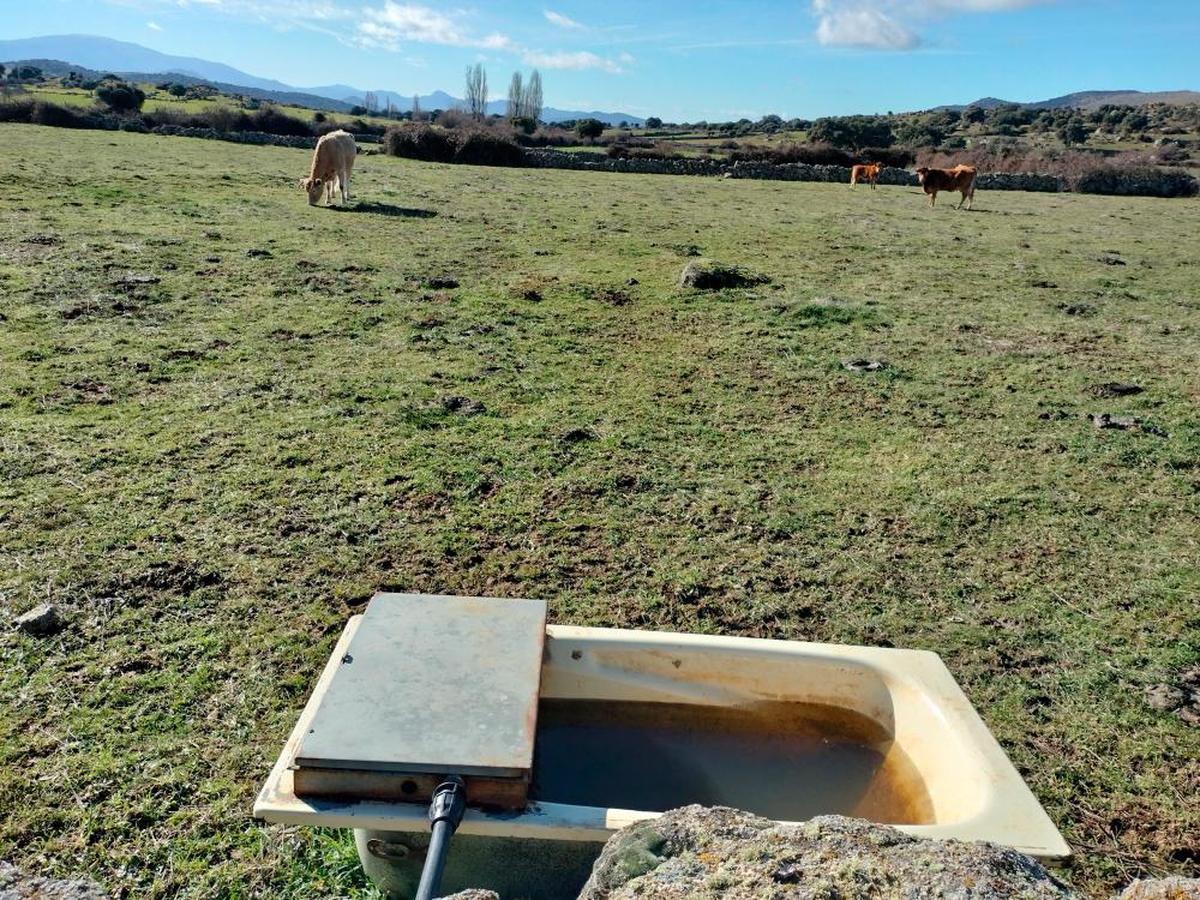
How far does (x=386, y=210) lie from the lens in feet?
45.1

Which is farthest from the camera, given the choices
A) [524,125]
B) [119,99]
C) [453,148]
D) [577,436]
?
[524,125]

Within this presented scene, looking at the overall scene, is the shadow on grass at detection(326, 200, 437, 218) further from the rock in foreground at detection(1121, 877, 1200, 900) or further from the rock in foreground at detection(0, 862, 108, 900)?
the rock in foreground at detection(1121, 877, 1200, 900)

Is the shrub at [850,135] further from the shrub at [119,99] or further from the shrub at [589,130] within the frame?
the shrub at [119,99]

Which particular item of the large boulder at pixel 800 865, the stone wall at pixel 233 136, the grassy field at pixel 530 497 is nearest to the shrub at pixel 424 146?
the stone wall at pixel 233 136

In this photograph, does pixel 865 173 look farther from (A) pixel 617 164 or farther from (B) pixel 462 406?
(B) pixel 462 406

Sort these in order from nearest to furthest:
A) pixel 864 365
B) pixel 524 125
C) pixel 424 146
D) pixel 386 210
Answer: pixel 864 365 → pixel 386 210 → pixel 424 146 → pixel 524 125

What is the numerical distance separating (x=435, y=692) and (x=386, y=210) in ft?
41.5

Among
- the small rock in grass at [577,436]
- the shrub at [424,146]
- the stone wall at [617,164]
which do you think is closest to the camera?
the small rock in grass at [577,436]

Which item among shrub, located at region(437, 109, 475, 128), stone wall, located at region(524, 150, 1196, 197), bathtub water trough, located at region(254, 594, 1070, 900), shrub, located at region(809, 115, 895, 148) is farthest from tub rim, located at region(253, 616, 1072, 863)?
shrub, located at region(809, 115, 895, 148)

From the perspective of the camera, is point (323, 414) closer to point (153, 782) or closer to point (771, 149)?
point (153, 782)

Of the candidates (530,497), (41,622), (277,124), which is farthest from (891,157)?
(41,622)

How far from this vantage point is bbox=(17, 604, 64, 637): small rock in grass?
3.12m

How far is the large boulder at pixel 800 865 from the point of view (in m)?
1.38

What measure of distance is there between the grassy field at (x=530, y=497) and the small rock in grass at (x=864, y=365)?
94 mm
